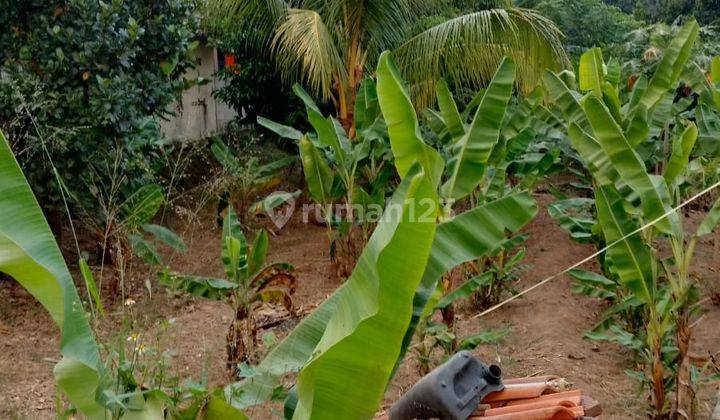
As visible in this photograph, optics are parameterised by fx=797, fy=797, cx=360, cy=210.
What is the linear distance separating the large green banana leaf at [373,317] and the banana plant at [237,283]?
2.62 m

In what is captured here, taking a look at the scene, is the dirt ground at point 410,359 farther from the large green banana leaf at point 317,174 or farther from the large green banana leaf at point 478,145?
the large green banana leaf at point 317,174

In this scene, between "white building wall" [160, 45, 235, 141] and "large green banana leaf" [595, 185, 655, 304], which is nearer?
"large green banana leaf" [595, 185, 655, 304]

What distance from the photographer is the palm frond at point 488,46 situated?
8.65 m

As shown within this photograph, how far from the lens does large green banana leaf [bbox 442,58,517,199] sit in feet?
13.1

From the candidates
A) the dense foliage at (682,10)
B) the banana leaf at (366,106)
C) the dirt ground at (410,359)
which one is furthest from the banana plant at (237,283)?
the dense foliage at (682,10)

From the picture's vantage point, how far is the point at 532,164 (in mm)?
6578

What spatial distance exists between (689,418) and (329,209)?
4004 millimetres

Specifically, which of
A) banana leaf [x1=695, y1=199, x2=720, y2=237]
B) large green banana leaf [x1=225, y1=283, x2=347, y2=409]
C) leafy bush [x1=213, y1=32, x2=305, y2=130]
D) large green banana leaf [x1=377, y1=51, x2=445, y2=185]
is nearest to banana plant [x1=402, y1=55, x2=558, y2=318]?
large green banana leaf [x1=377, y1=51, x2=445, y2=185]

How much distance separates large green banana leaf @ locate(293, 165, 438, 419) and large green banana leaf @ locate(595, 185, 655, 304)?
6.56ft

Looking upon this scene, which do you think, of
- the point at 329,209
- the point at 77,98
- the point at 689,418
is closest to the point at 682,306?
the point at 689,418

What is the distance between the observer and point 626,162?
3.85m

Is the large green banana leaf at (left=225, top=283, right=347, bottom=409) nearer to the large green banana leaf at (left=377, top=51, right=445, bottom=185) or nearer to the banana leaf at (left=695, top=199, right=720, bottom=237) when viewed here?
the large green banana leaf at (left=377, top=51, right=445, bottom=185)

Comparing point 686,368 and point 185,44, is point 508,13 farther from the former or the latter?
Result: point 686,368

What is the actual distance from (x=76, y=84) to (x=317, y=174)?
223 cm
